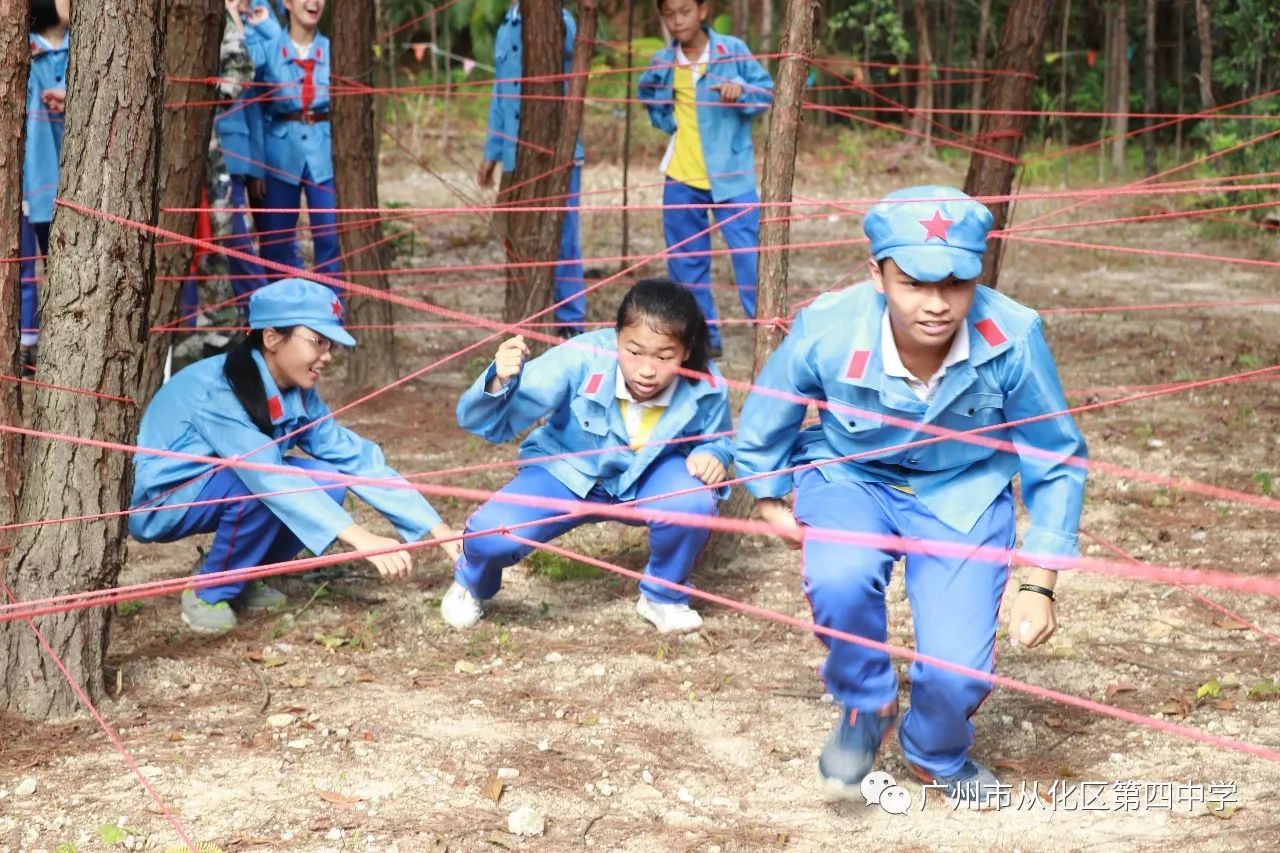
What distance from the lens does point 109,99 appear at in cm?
291

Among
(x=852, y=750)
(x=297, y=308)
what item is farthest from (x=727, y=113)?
(x=852, y=750)

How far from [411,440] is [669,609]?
6.38 feet

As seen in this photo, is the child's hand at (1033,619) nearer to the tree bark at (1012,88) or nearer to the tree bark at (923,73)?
the tree bark at (1012,88)

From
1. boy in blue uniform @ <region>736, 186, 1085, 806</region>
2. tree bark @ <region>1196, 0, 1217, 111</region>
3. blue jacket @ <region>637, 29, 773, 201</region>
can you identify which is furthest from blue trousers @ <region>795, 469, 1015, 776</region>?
tree bark @ <region>1196, 0, 1217, 111</region>

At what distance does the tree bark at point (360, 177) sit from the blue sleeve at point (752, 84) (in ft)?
5.21

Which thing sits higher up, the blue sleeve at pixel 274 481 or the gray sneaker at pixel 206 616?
the blue sleeve at pixel 274 481

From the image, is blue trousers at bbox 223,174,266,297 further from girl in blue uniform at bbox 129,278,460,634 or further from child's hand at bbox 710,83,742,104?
girl in blue uniform at bbox 129,278,460,634

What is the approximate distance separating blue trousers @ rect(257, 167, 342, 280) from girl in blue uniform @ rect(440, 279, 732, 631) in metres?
2.62

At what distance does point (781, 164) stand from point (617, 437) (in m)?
0.94

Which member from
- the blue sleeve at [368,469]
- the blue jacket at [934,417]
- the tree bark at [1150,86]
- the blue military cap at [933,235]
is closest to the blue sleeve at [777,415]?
the blue jacket at [934,417]

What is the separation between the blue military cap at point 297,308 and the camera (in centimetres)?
354

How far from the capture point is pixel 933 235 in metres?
2.50

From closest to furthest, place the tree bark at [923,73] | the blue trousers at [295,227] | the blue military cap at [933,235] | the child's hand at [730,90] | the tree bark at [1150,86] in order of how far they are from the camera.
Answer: the blue military cap at [933,235] → the child's hand at [730,90] → the blue trousers at [295,227] → the tree bark at [1150,86] → the tree bark at [923,73]

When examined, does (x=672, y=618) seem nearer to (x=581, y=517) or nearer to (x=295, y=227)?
(x=581, y=517)
